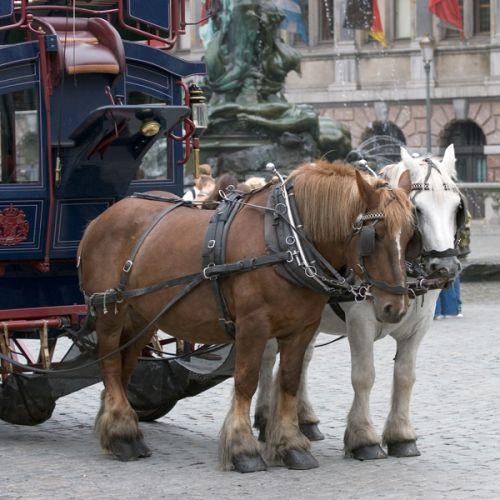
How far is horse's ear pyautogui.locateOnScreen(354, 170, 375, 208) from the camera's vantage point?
794cm

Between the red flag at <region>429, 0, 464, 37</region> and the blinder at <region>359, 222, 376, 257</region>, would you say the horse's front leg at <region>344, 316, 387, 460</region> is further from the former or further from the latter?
the red flag at <region>429, 0, 464, 37</region>

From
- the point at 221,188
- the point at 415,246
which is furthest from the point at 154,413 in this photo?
the point at 415,246

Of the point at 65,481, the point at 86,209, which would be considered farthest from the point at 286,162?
the point at 65,481

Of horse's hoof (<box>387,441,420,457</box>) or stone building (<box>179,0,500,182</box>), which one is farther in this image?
stone building (<box>179,0,500,182</box>)

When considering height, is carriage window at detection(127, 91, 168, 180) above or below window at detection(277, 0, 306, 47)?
below

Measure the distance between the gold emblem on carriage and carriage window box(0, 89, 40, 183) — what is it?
195 mm

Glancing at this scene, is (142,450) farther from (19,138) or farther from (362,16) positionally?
(362,16)

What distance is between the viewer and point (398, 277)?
25.8ft

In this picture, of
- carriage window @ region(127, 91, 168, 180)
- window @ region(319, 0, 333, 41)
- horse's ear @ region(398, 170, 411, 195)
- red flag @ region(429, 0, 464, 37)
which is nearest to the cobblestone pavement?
horse's ear @ region(398, 170, 411, 195)

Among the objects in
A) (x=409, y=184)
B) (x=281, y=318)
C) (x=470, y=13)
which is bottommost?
(x=281, y=318)

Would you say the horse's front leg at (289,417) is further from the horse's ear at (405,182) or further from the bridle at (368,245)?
the horse's ear at (405,182)

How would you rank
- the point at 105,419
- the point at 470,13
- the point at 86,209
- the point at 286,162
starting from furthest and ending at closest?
the point at 470,13 < the point at 286,162 < the point at 86,209 < the point at 105,419

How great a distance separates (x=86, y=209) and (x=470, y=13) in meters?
41.5

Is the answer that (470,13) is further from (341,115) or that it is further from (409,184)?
(409,184)
